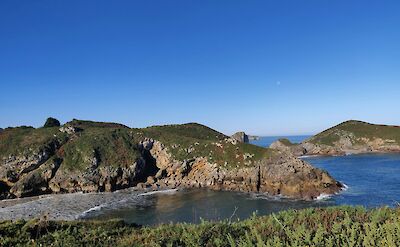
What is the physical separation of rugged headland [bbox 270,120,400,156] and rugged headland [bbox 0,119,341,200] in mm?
74273

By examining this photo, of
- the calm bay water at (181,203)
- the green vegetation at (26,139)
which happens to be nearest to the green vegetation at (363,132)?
the calm bay water at (181,203)

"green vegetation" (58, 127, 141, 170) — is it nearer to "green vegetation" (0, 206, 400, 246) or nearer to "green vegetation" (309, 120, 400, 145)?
"green vegetation" (0, 206, 400, 246)

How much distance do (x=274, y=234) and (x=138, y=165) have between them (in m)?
80.5

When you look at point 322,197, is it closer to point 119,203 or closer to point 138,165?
point 119,203

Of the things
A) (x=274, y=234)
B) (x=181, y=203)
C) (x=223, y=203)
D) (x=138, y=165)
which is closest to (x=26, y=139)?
(x=138, y=165)

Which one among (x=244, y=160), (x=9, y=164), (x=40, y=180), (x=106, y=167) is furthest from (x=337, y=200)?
(x=9, y=164)

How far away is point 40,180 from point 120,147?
21.8m

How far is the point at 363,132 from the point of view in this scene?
598 ft

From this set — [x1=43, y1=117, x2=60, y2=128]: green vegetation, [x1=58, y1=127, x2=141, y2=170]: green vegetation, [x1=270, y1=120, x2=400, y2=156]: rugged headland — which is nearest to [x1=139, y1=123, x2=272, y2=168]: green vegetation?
[x1=58, y1=127, x2=141, y2=170]: green vegetation

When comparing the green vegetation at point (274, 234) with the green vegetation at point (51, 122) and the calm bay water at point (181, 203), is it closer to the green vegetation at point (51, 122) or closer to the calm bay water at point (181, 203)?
the calm bay water at point (181, 203)

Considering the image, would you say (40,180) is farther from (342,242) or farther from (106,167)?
(342,242)

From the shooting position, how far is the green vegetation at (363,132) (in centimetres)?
17075

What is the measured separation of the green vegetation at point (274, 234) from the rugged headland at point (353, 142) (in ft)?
485

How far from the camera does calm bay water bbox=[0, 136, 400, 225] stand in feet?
180
